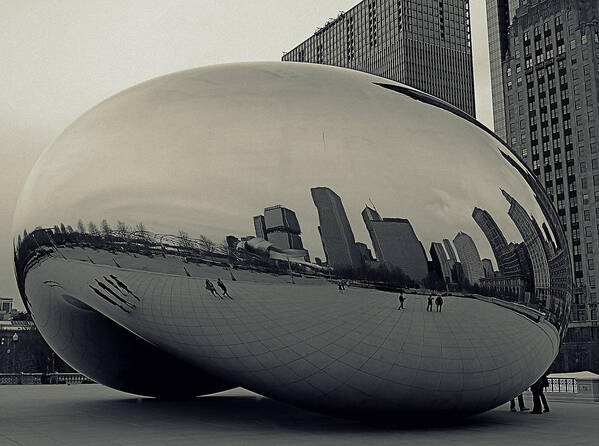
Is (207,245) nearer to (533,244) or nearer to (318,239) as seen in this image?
(318,239)

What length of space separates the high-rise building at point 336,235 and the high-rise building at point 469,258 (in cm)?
142

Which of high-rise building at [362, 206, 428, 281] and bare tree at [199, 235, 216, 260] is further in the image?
bare tree at [199, 235, 216, 260]

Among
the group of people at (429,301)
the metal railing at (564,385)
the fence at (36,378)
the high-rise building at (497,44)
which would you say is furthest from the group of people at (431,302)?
the high-rise building at (497,44)

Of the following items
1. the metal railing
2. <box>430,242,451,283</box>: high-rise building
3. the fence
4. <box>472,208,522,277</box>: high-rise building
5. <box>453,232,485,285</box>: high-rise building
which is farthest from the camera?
the fence

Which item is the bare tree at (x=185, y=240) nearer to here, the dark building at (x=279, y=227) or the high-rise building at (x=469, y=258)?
the dark building at (x=279, y=227)

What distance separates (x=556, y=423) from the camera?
12383 millimetres

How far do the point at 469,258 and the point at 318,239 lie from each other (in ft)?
6.89

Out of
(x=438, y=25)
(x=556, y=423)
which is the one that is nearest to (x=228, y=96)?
(x=556, y=423)

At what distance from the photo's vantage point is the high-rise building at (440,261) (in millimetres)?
9641

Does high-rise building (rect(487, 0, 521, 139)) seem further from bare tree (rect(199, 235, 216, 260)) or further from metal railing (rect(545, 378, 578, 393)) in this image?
bare tree (rect(199, 235, 216, 260))

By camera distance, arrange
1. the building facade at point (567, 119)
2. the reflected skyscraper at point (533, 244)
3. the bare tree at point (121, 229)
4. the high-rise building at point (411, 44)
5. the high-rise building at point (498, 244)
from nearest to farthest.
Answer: the high-rise building at point (498, 244), the bare tree at point (121, 229), the reflected skyscraper at point (533, 244), the building facade at point (567, 119), the high-rise building at point (411, 44)

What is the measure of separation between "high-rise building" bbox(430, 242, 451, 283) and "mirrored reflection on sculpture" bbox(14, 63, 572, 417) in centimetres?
2

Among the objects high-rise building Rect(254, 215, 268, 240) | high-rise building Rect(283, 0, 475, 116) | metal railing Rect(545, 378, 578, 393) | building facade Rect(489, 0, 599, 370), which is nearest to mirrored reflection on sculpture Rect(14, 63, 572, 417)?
high-rise building Rect(254, 215, 268, 240)

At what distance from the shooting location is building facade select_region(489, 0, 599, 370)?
9581 cm
